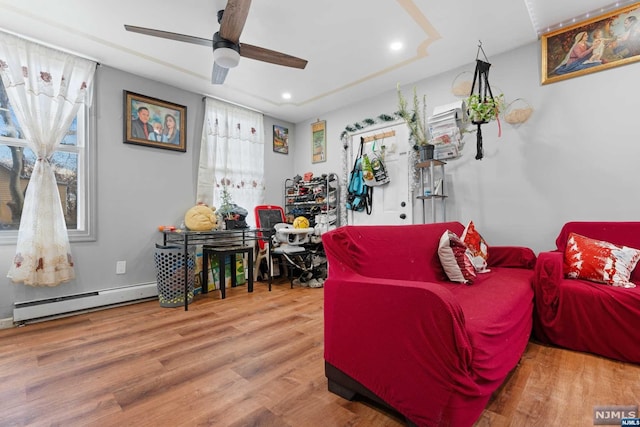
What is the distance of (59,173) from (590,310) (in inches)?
183

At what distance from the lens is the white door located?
3.68 m

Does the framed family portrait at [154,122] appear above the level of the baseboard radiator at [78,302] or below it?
above

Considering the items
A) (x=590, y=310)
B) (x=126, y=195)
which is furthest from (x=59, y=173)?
(x=590, y=310)

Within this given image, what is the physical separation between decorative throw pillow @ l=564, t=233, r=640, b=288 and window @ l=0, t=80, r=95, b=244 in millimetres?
4381

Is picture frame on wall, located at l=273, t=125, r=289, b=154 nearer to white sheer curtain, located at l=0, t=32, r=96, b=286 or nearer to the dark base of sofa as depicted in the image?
white sheer curtain, located at l=0, t=32, r=96, b=286

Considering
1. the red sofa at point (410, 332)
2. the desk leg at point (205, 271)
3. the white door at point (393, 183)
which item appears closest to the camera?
the red sofa at point (410, 332)

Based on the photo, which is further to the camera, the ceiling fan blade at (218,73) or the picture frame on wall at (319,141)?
the picture frame on wall at (319,141)

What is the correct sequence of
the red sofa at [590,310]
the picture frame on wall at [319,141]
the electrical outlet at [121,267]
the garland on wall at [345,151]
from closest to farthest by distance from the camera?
the red sofa at [590,310] < the electrical outlet at [121,267] < the garland on wall at [345,151] < the picture frame on wall at [319,141]

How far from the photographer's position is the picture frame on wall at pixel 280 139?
4.79m

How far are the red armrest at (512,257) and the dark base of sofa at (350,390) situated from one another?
1.92m

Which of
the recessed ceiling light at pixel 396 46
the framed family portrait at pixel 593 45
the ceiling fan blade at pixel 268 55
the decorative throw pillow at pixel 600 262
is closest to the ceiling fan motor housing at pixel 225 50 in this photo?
the ceiling fan blade at pixel 268 55

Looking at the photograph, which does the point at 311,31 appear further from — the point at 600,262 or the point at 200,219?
the point at 600,262

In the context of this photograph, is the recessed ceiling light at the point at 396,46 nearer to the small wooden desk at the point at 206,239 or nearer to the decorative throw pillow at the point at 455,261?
the decorative throw pillow at the point at 455,261

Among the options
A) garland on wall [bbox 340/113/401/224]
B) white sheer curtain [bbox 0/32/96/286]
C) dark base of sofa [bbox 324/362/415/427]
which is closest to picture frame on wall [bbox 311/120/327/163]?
garland on wall [bbox 340/113/401/224]
